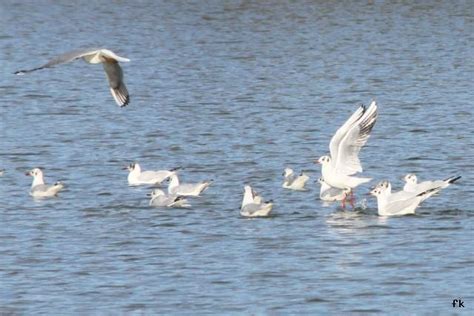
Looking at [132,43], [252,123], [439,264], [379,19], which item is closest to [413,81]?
[252,123]

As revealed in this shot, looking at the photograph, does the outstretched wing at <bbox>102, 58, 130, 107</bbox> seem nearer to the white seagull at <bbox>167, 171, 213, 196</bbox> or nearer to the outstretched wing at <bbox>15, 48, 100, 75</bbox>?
the outstretched wing at <bbox>15, 48, 100, 75</bbox>

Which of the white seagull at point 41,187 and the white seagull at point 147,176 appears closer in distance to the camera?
the white seagull at point 41,187

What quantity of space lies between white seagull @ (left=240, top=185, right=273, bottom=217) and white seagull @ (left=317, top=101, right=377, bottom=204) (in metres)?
0.96

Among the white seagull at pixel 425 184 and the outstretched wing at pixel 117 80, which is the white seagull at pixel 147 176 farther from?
the outstretched wing at pixel 117 80

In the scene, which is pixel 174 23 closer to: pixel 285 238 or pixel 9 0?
pixel 9 0

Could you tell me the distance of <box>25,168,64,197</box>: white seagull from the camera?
2170cm

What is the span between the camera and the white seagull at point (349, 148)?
19.7m

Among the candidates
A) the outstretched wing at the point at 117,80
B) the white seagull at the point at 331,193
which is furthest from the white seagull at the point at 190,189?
the outstretched wing at the point at 117,80

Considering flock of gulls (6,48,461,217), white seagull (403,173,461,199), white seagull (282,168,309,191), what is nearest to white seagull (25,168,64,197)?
flock of gulls (6,48,461,217)

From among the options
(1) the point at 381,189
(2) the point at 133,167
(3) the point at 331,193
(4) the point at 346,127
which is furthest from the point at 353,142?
(2) the point at 133,167

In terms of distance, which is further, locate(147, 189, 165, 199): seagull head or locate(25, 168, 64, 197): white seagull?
locate(25, 168, 64, 197): white seagull

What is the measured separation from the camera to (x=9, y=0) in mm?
59500

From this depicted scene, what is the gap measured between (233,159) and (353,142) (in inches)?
212

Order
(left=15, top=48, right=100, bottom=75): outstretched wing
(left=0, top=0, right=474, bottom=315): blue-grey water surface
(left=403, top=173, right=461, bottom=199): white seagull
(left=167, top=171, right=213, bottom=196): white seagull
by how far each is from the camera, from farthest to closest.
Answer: (left=167, top=171, right=213, bottom=196): white seagull < (left=403, top=173, right=461, bottom=199): white seagull < (left=0, top=0, right=474, bottom=315): blue-grey water surface < (left=15, top=48, right=100, bottom=75): outstretched wing
